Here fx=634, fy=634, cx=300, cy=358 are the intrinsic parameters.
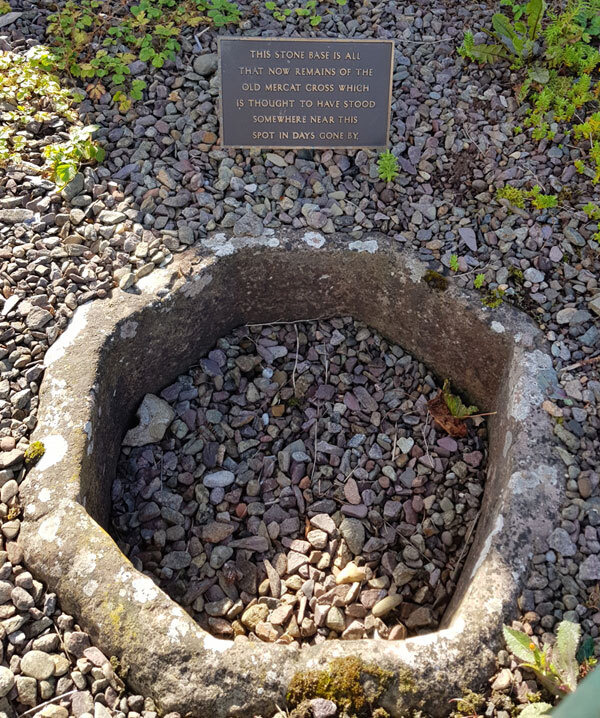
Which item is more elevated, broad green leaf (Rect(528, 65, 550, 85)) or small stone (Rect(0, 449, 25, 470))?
broad green leaf (Rect(528, 65, 550, 85))

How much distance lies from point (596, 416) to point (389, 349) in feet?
3.56

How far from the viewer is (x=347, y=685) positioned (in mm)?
1998

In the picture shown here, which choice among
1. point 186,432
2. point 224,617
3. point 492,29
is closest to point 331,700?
point 224,617

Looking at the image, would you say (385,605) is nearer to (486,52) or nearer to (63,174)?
(63,174)

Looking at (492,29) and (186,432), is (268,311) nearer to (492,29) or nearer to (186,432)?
(186,432)

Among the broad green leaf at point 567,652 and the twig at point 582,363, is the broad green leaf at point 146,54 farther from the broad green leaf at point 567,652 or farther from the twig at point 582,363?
the broad green leaf at point 567,652

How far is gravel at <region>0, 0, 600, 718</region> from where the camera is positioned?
2566mm

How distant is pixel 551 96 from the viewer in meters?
3.40

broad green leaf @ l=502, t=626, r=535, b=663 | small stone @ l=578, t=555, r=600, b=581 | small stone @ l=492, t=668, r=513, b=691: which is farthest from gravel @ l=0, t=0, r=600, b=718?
small stone @ l=492, t=668, r=513, b=691

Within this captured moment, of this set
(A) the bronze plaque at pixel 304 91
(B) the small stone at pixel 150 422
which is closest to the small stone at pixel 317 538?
(B) the small stone at pixel 150 422

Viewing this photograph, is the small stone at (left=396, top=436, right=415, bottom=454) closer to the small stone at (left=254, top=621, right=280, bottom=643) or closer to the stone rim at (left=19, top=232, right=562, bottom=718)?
A: the stone rim at (left=19, top=232, right=562, bottom=718)

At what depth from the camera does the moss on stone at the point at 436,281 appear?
9.76 feet

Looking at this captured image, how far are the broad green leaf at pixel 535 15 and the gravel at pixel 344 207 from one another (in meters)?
0.28

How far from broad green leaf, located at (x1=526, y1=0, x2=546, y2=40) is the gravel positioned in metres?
0.28
